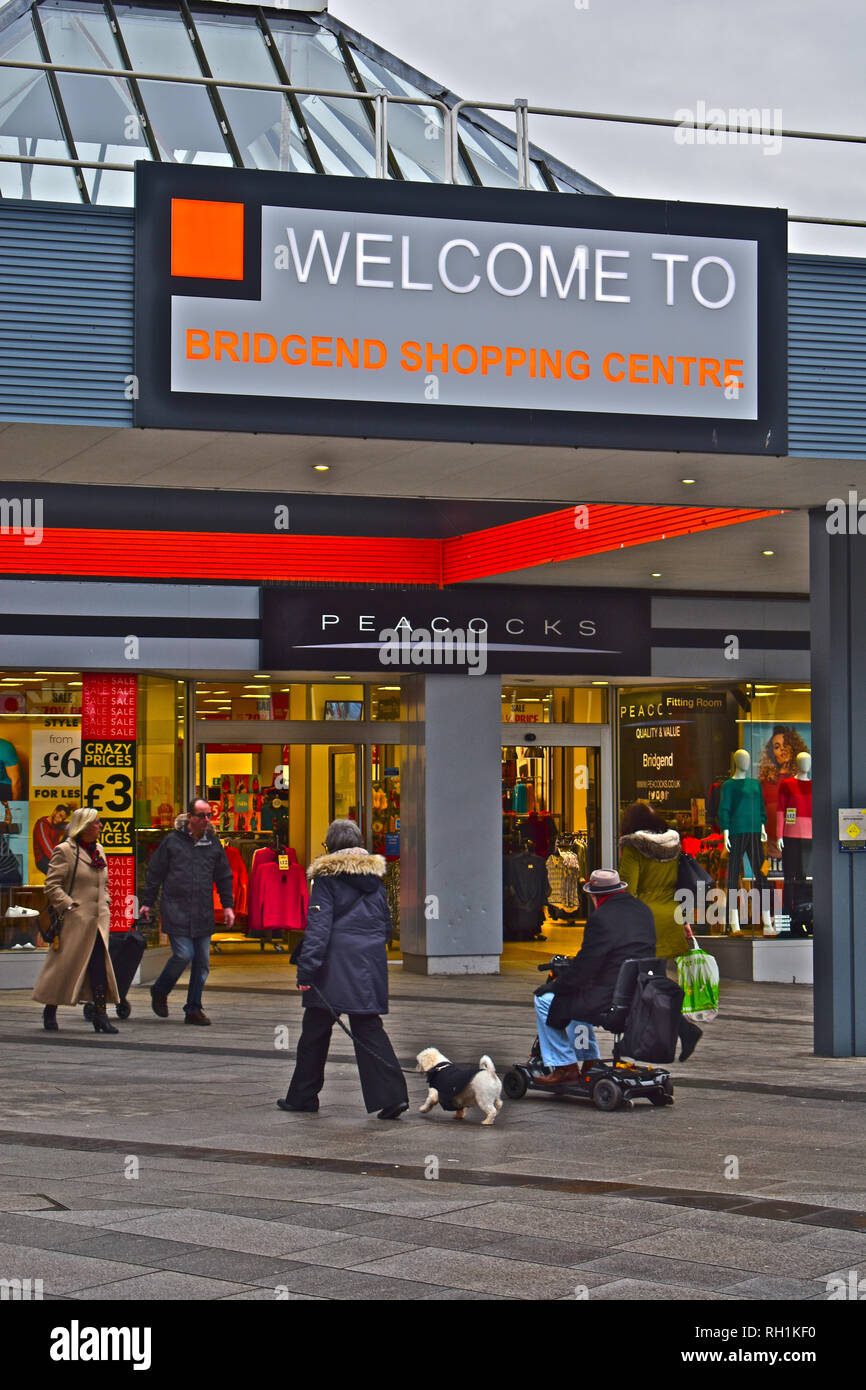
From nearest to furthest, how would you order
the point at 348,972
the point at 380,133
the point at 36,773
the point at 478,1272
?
the point at 478,1272, the point at 348,972, the point at 380,133, the point at 36,773

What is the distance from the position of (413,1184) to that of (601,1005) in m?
2.44

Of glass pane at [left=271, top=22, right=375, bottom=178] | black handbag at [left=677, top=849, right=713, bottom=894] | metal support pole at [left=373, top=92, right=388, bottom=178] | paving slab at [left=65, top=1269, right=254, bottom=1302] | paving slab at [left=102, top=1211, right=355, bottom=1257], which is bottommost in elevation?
paving slab at [left=102, top=1211, right=355, bottom=1257]

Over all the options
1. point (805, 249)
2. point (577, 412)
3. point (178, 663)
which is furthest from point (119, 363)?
point (178, 663)

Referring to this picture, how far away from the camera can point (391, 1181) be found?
772 cm

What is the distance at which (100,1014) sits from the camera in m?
13.5

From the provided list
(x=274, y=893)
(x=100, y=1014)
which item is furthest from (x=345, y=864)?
(x=274, y=893)

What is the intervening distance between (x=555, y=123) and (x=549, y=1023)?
5610mm

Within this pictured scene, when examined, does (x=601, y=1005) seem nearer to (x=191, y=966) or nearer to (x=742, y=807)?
(x=191, y=966)

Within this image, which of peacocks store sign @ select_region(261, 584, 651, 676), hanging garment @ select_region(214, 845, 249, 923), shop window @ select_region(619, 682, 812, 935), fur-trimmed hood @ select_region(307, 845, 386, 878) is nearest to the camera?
fur-trimmed hood @ select_region(307, 845, 386, 878)

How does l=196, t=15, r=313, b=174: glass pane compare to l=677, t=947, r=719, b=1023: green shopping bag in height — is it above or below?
above

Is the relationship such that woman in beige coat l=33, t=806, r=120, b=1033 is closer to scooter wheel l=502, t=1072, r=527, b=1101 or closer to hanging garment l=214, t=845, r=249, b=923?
scooter wheel l=502, t=1072, r=527, b=1101

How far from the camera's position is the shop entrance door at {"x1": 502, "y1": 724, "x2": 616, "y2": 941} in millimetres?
19828

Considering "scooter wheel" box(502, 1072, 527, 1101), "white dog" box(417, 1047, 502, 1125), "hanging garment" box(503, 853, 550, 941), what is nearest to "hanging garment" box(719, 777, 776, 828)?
"hanging garment" box(503, 853, 550, 941)

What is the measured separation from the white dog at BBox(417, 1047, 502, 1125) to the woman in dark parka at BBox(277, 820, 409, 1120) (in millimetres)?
247
